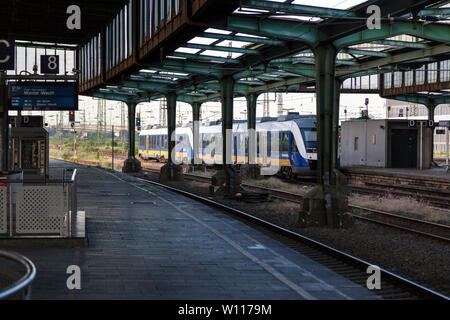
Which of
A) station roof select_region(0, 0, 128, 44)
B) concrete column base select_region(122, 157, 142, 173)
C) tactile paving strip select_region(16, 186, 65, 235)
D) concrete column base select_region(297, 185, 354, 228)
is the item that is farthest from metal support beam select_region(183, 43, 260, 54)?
concrete column base select_region(122, 157, 142, 173)

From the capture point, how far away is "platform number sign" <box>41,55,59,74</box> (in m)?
14.3

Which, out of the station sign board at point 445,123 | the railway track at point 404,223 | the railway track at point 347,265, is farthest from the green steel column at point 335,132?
the station sign board at point 445,123

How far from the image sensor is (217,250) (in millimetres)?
10234

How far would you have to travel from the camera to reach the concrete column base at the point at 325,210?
46.5ft

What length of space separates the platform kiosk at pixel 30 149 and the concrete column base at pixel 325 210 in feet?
37.3

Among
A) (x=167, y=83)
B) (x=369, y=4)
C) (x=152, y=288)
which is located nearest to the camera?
(x=152, y=288)

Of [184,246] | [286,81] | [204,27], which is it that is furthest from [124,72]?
[184,246]

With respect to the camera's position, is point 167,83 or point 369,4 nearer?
point 369,4

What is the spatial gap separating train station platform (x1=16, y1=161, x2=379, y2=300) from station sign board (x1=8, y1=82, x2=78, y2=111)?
3259 millimetres

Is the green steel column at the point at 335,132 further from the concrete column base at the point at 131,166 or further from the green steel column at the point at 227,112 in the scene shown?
the concrete column base at the point at 131,166

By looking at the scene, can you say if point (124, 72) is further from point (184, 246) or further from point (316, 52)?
point (184, 246)

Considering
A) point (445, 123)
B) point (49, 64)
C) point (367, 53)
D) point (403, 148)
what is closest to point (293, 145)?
point (403, 148)
